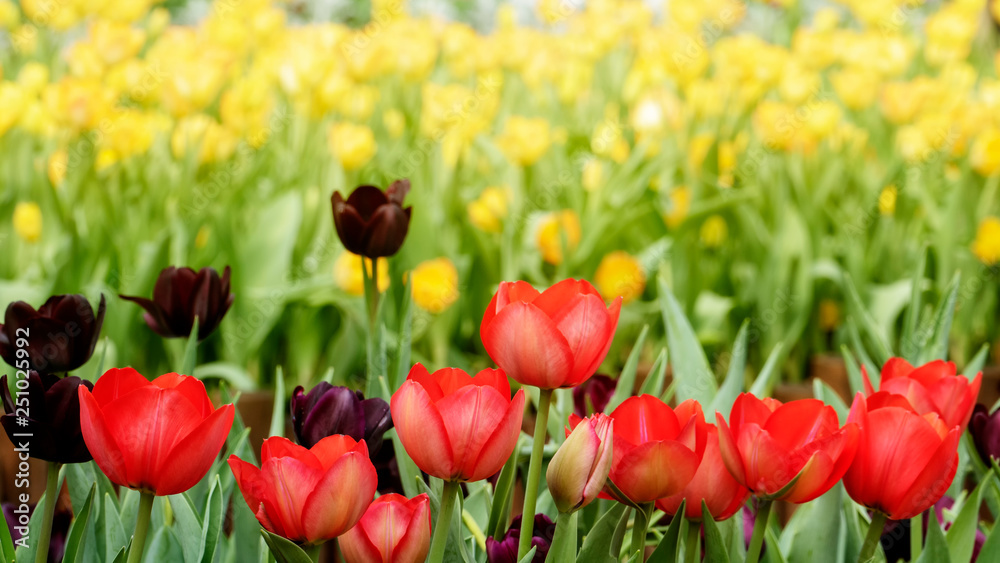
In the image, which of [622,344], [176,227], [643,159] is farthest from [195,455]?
[643,159]

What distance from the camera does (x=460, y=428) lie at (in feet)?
1.44

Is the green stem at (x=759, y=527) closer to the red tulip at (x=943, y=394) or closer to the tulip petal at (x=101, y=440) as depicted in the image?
the red tulip at (x=943, y=394)

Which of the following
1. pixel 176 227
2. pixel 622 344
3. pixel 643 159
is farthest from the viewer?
pixel 643 159

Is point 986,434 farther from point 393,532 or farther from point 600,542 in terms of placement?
point 393,532

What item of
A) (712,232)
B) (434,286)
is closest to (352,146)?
(434,286)

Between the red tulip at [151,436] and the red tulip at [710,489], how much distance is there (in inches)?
9.2

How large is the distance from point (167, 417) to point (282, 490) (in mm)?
66

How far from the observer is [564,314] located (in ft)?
1.58

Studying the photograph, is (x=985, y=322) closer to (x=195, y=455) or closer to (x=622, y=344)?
(x=622, y=344)

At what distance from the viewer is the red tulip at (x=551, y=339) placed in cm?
47

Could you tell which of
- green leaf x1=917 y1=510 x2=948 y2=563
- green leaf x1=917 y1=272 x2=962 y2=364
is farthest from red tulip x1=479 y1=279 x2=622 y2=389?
green leaf x1=917 y1=272 x2=962 y2=364

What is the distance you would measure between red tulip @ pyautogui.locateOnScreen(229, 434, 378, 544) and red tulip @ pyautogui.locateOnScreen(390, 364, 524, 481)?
0.09 ft

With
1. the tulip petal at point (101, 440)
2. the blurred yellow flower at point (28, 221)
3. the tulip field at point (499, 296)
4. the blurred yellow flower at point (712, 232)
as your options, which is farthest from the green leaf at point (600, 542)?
the blurred yellow flower at point (712, 232)

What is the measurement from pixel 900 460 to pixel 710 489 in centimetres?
10
